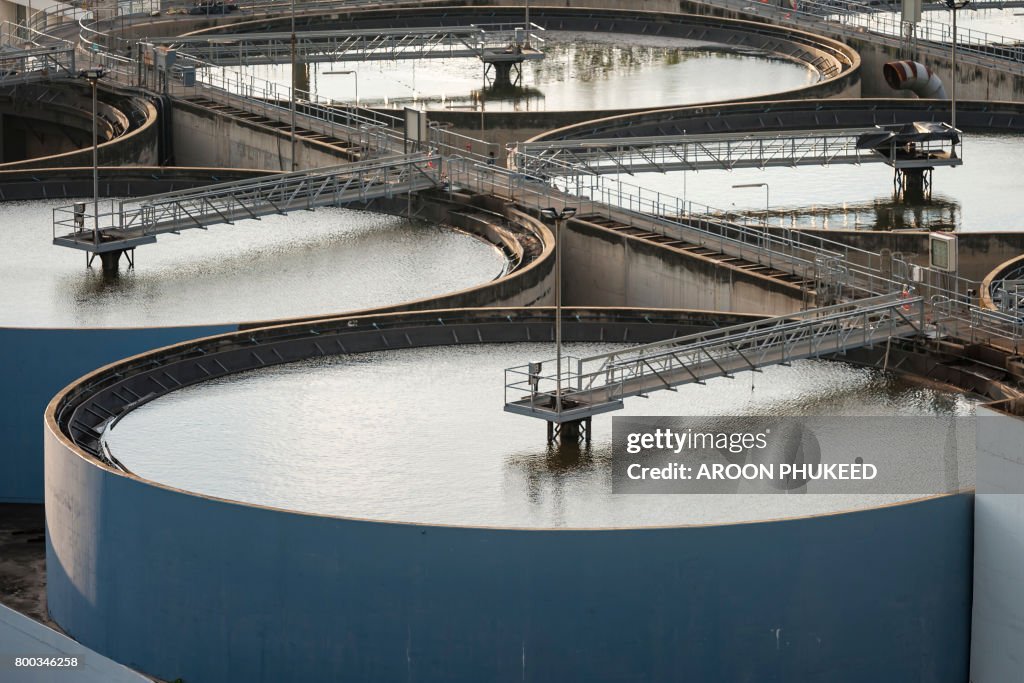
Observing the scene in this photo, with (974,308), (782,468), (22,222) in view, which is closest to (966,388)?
(974,308)

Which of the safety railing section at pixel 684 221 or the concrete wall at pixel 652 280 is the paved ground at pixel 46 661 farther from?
the safety railing section at pixel 684 221

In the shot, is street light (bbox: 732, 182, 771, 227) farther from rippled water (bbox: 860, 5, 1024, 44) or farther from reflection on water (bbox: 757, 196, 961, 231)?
rippled water (bbox: 860, 5, 1024, 44)

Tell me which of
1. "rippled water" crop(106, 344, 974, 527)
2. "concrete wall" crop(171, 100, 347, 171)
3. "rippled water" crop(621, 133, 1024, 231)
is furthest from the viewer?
"concrete wall" crop(171, 100, 347, 171)

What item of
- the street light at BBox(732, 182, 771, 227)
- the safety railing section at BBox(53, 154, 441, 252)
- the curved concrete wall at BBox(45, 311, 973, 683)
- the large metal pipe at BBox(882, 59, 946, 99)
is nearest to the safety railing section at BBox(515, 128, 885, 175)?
the street light at BBox(732, 182, 771, 227)

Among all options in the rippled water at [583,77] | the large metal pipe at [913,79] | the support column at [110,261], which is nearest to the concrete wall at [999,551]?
the support column at [110,261]

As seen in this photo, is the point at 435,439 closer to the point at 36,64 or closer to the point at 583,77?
the point at 36,64
